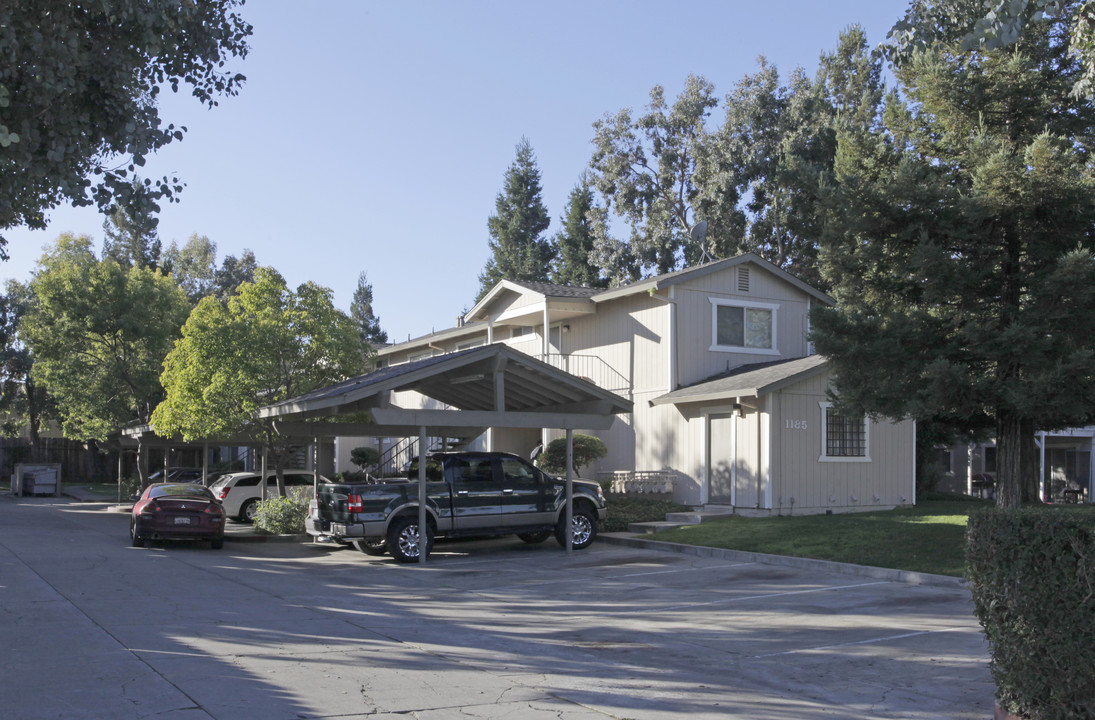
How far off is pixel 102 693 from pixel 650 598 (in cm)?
710

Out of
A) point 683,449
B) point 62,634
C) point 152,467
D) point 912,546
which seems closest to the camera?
point 62,634

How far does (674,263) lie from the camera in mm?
45375

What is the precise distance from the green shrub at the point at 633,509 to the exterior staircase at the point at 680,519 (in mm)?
204

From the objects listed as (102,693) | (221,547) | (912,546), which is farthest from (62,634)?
(912,546)

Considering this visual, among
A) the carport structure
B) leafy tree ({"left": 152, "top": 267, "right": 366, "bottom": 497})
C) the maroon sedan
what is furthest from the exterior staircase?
the maroon sedan

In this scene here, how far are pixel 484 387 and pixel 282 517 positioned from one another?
5526mm

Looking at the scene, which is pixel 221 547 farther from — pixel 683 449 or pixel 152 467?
pixel 152 467

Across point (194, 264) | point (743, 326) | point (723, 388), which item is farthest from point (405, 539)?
point (194, 264)

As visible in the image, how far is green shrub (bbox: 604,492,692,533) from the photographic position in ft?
68.1

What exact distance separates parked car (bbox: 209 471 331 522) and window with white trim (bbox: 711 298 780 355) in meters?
11.8

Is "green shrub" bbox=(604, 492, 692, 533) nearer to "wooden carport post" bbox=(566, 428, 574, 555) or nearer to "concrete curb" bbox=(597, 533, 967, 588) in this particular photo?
"concrete curb" bbox=(597, 533, 967, 588)

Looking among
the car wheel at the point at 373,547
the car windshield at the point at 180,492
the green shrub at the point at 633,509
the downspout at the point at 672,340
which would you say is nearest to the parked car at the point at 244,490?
the car windshield at the point at 180,492

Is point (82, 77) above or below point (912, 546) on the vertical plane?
above

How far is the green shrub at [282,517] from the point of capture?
21.4m
